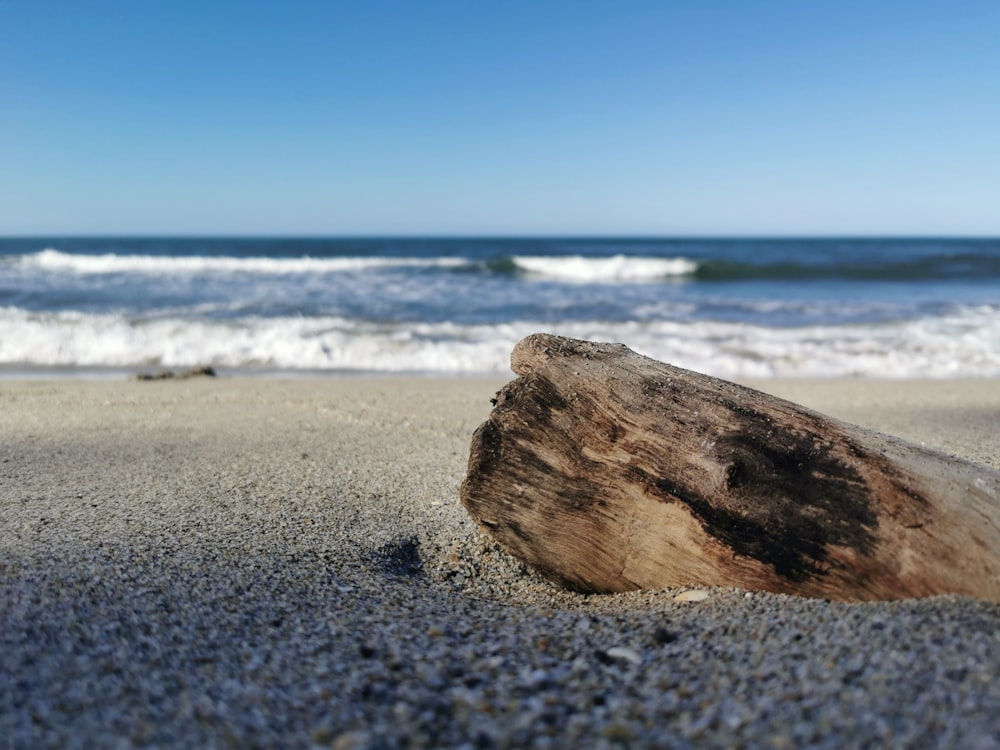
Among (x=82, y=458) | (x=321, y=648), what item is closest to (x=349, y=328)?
(x=82, y=458)

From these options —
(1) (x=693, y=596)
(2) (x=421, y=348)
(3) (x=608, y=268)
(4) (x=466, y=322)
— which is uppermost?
(3) (x=608, y=268)

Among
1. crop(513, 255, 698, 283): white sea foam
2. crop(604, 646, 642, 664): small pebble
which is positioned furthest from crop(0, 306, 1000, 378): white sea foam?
crop(513, 255, 698, 283): white sea foam

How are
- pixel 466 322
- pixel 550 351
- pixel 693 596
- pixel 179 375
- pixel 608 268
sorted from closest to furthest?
pixel 693 596
pixel 550 351
pixel 179 375
pixel 466 322
pixel 608 268

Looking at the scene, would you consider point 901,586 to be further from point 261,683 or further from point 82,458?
point 82,458

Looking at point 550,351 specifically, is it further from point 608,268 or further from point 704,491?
point 608,268

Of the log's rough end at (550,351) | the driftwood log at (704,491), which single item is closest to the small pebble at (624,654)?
the driftwood log at (704,491)

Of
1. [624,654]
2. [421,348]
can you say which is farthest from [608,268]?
[624,654]

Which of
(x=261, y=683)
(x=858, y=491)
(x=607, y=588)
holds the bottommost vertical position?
(x=607, y=588)

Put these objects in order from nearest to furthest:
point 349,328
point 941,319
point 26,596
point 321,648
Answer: point 321,648 → point 26,596 → point 349,328 → point 941,319

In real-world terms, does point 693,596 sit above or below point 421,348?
below
